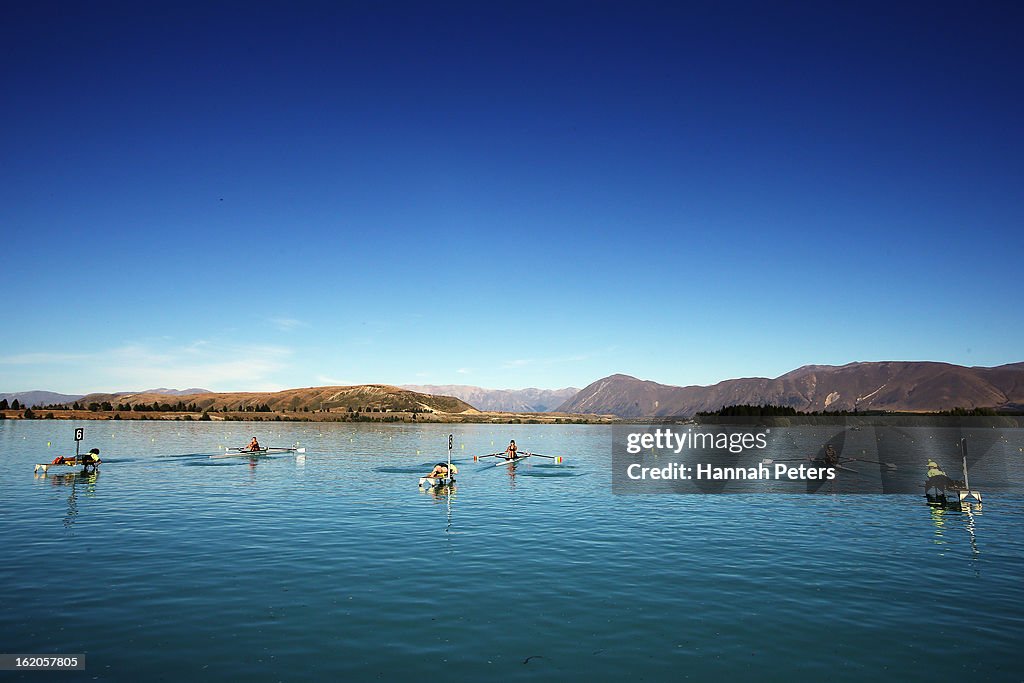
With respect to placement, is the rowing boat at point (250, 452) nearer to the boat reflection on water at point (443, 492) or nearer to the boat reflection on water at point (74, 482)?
the boat reflection on water at point (74, 482)

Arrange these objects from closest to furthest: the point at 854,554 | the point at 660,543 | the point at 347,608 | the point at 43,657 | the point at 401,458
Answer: the point at 43,657, the point at 347,608, the point at 854,554, the point at 660,543, the point at 401,458

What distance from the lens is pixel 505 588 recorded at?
26.0 metres

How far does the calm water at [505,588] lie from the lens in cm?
1844

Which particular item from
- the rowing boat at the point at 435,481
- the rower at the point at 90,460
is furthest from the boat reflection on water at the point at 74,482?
the rowing boat at the point at 435,481

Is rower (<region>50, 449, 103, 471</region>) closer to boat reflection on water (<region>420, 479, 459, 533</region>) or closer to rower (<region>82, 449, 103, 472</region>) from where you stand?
rower (<region>82, 449, 103, 472</region>)

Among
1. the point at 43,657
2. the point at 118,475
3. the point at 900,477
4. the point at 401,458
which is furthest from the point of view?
the point at 401,458

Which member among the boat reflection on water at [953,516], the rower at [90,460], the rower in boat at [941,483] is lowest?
the boat reflection on water at [953,516]

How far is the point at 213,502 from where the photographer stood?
4816 centimetres

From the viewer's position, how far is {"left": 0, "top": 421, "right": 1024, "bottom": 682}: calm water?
1844 centimetres

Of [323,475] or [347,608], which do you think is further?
[323,475]

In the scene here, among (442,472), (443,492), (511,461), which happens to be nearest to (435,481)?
(442,472)

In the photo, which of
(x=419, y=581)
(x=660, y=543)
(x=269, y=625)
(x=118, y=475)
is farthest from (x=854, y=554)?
(x=118, y=475)

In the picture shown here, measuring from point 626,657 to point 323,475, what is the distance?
55790mm

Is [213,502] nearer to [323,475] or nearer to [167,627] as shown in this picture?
[323,475]
